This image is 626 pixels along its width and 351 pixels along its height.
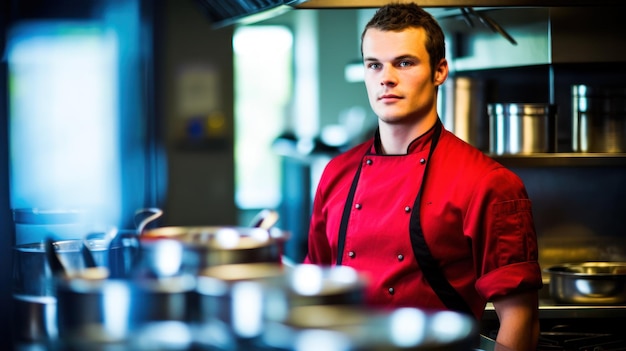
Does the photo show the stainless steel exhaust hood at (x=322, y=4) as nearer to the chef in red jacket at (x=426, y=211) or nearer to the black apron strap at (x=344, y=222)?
the chef in red jacket at (x=426, y=211)

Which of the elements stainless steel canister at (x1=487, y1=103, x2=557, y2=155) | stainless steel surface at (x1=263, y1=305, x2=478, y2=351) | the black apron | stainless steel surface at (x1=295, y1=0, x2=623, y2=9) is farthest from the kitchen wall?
stainless steel surface at (x1=263, y1=305, x2=478, y2=351)

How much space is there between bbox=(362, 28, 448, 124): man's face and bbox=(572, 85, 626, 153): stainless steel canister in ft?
3.54

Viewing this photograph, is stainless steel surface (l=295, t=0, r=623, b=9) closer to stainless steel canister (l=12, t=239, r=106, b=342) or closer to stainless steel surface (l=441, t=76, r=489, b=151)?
stainless steel surface (l=441, t=76, r=489, b=151)

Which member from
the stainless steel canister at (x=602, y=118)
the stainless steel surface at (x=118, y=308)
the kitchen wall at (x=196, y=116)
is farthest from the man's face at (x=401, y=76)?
the kitchen wall at (x=196, y=116)

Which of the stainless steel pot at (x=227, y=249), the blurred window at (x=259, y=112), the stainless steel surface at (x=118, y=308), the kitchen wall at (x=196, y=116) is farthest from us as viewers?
the blurred window at (x=259, y=112)

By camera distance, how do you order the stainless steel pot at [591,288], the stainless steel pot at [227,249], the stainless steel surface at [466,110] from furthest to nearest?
the stainless steel surface at [466,110]
the stainless steel pot at [591,288]
the stainless steel pot at [227,249]

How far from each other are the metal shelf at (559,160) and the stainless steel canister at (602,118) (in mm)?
124

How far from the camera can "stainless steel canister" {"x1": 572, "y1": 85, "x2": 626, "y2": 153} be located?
3.39 m

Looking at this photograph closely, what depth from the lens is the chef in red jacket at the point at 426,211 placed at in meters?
2.39

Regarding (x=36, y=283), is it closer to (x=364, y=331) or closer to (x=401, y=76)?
(x=364, y=331)

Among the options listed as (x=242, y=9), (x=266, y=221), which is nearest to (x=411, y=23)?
(x=242, y=9)

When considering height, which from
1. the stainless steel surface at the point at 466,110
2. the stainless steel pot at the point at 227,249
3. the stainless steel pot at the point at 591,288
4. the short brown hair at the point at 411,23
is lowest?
the stainless steel pot at the point at 591,288

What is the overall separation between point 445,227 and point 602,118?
1220 mm

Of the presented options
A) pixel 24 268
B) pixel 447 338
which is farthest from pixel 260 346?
pixel 24 268
